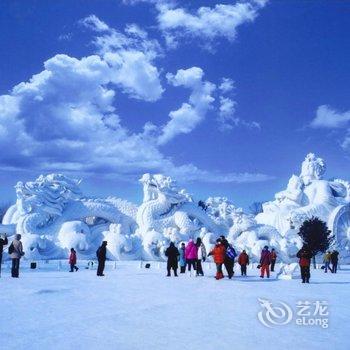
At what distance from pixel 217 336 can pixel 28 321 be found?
7.85ft

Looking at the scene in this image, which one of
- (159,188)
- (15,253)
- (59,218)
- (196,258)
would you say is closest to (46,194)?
(59,218)

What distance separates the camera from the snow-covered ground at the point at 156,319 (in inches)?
183

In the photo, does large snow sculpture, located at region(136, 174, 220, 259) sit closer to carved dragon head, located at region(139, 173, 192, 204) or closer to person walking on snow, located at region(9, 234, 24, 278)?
carved dragon head, located at region(139, 173, 192, 204)

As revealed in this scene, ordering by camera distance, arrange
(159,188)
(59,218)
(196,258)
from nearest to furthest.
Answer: (196,258)
(59,218)
(159,188)

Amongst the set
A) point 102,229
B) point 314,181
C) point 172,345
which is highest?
point 314,181

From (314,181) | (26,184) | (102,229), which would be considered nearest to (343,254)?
(314,181)

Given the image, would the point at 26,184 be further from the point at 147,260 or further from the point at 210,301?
the point at 210,301

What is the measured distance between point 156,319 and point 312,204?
79.5ft

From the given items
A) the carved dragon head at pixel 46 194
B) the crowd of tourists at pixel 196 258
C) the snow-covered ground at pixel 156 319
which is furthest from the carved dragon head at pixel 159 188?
the snow-covered ground at pixel 156 319

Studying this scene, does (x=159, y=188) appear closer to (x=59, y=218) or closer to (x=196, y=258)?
(x=59, y=218)

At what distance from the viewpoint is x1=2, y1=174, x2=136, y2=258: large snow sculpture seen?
1909cm

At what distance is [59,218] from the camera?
20922mm

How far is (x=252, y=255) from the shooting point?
2230 cm

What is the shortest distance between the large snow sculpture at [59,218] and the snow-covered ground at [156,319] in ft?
33.2
